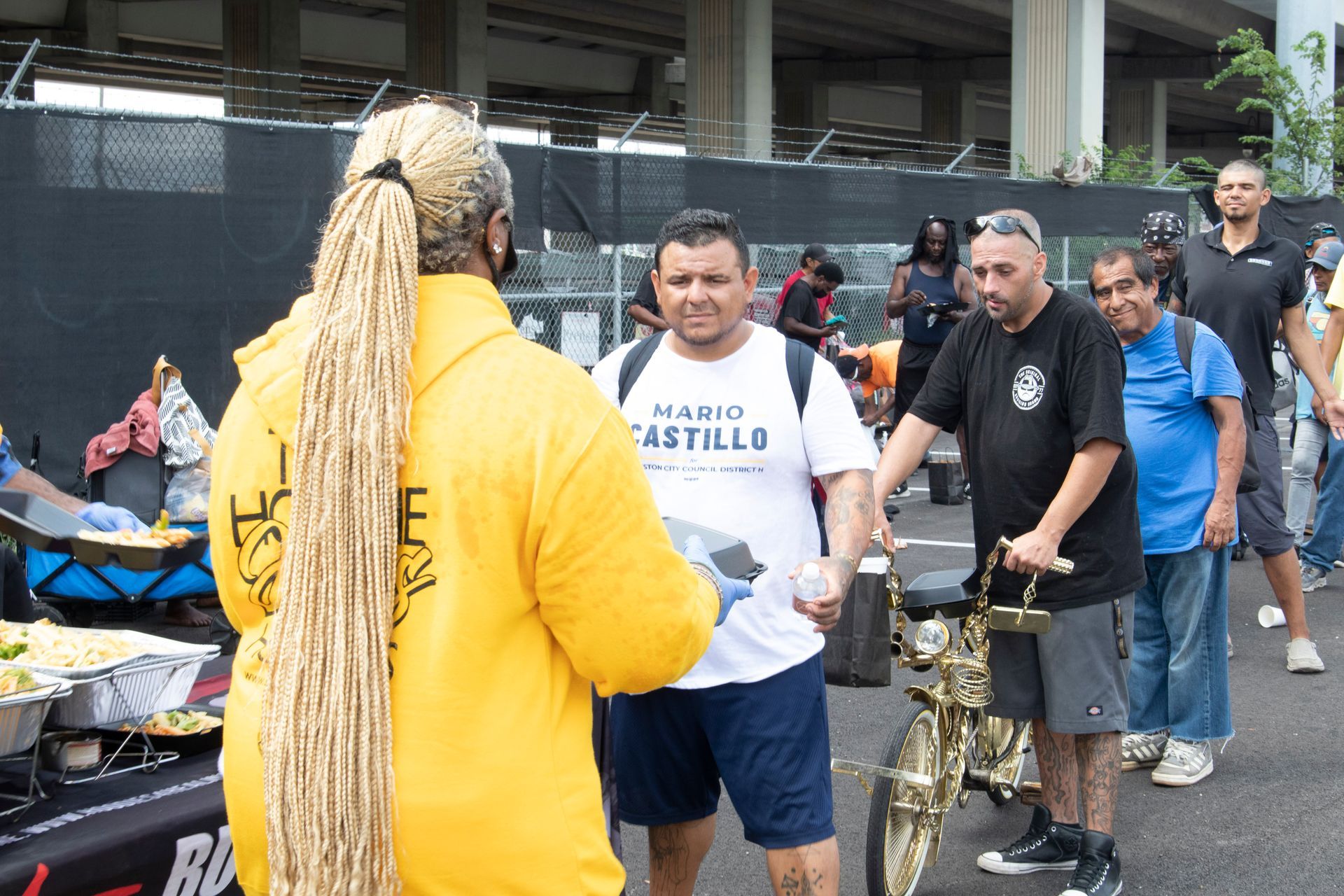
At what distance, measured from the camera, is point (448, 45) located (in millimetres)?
25875

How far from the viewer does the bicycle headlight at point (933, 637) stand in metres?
3.80

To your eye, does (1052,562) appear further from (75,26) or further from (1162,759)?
(75,26)

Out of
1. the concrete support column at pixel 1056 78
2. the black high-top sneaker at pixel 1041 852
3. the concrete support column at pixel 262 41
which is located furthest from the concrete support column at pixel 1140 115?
the black high-top sneaker at pixel 1041 852

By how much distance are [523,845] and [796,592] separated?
113cm

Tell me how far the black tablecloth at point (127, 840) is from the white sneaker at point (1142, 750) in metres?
3.46

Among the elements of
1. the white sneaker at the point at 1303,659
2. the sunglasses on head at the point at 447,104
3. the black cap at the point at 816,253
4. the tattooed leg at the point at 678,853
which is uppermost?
the black cap at the point at 816,253

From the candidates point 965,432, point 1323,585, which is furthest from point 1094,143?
point 965,432

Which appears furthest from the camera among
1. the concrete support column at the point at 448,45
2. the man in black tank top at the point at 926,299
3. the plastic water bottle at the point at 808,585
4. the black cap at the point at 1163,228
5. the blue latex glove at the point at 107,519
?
the concrete support column at the point at 448,45

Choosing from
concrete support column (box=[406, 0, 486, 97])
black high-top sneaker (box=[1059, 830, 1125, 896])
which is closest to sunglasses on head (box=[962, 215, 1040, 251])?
black high-top sneaker (box=[1059, 830, 1125, 896])

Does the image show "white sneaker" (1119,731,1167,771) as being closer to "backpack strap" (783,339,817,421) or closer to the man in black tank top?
"backpack strap" (783,339,817,421)

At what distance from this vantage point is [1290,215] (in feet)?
56.8

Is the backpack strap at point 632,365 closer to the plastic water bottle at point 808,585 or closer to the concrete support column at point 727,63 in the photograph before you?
the plastic water bottle at point 808,585

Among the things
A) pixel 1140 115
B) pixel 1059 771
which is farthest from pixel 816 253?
pixel 1140 115

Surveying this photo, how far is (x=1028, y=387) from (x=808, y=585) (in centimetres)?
130
